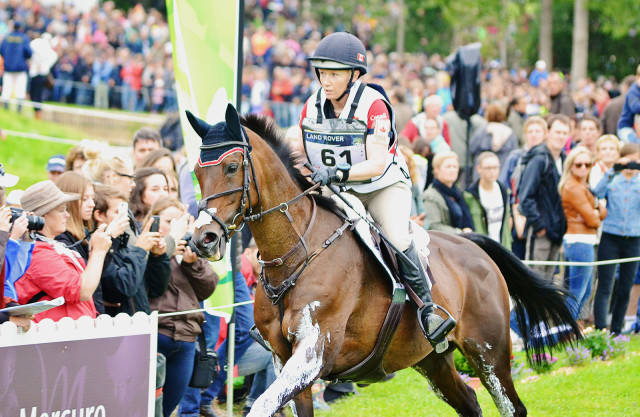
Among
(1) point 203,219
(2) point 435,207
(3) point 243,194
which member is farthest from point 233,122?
(2) point 435,207

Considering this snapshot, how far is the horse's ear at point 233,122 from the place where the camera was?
5.39 metres

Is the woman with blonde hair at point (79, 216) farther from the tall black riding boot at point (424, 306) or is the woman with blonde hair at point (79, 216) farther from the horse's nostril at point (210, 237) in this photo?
the tall black riding boot at point (424, 306)

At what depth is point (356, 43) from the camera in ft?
20.2

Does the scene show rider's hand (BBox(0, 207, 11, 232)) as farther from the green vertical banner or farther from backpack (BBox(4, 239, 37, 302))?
the green vertical banner

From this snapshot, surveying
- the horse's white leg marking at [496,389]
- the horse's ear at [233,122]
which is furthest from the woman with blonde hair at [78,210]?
the horse's white leg marking at [496,389]

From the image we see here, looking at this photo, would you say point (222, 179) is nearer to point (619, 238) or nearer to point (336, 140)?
point (336, 140)

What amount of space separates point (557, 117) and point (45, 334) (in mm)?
8811

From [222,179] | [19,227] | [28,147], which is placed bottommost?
[19,227]

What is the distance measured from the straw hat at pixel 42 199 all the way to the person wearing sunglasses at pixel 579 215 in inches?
267

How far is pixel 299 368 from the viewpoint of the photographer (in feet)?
18.3

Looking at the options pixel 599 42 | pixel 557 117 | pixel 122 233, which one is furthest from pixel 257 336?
pixel 599 42

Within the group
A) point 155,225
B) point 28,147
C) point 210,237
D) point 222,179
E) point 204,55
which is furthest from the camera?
point 28,147

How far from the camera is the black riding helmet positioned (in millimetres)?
6047

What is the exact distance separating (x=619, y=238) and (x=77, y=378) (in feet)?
24.7
